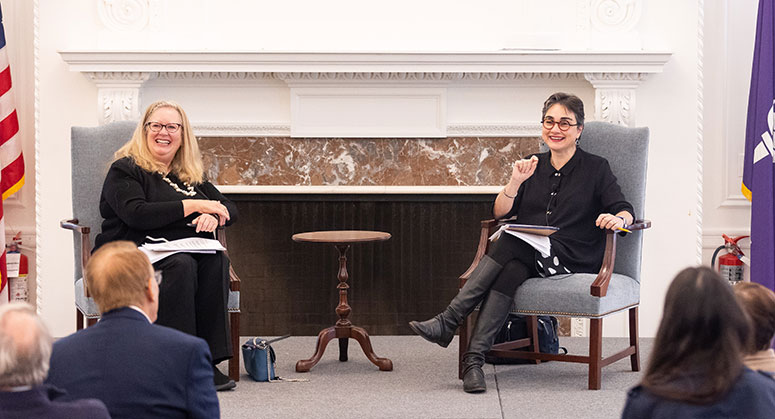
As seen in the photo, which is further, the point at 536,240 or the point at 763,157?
the point at 763,157

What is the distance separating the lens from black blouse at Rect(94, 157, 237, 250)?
346 centimetres

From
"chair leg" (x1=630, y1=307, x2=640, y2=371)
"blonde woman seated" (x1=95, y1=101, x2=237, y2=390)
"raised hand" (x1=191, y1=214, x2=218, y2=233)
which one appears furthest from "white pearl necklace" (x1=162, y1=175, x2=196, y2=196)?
"chair leg" (x1=630, y1=307, x2=640, y2=371)

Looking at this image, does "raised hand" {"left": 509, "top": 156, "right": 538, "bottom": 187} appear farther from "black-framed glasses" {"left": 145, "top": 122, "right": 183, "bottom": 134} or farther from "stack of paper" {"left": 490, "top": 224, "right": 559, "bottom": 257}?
"black-framed glasses" {"left": 145, "top": 122, "right": 183, "bottom": 134}

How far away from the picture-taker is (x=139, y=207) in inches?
136

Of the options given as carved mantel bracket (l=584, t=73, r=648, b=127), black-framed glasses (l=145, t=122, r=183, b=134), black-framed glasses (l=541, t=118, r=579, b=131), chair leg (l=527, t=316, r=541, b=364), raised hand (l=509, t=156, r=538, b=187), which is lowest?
chair leg (l=527, t=316, r=541, b=364)

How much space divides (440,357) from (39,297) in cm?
209

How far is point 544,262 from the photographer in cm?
355

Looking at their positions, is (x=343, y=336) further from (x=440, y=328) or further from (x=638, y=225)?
(x=638, y=225)

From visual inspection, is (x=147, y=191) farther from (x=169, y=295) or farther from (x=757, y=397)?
(x=757, y=397)

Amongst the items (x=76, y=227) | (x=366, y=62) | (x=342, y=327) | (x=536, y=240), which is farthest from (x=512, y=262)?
(x=76, y=227)

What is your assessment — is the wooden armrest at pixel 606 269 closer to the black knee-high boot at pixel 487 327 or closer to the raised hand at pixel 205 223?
the black knee-high boot at pixel 487 327

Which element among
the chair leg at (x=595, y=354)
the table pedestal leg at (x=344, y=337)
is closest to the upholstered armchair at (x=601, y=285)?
the chair leg at (x=595, y=354)

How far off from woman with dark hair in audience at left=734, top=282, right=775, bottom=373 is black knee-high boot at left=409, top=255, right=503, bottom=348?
175 cm

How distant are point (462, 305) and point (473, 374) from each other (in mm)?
270
